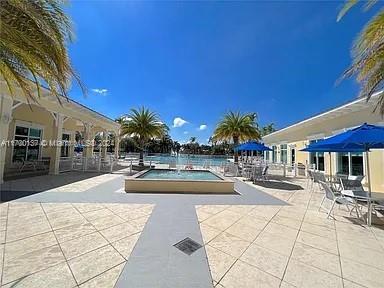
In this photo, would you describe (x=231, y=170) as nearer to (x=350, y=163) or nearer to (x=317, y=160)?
(x=317, y=160)

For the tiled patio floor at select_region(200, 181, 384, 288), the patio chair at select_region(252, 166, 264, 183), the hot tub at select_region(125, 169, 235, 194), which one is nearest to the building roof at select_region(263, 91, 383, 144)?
the patio chair at select_region(252, 166, 264, 183)

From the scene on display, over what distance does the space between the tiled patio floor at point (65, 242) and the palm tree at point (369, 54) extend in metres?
5.90

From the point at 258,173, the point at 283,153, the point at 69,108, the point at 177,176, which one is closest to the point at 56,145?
the point at 69,108

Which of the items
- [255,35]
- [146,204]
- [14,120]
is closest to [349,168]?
[255,35]

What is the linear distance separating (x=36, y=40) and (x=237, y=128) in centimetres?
1746

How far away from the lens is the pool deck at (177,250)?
2779 mm

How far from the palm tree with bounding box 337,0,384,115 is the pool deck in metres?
3.44

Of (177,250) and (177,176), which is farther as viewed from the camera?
(177,176)

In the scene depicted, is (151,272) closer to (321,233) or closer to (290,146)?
(321,233)

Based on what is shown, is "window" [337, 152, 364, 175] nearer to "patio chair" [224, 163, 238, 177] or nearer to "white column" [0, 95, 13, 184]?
"patio chair" [224, 163, 238, 177]

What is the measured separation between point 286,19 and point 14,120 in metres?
17.2

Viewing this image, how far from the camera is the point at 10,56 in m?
3.73

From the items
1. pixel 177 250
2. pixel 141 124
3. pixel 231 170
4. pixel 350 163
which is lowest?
pixel 177 250

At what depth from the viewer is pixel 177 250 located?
11.7 feet
